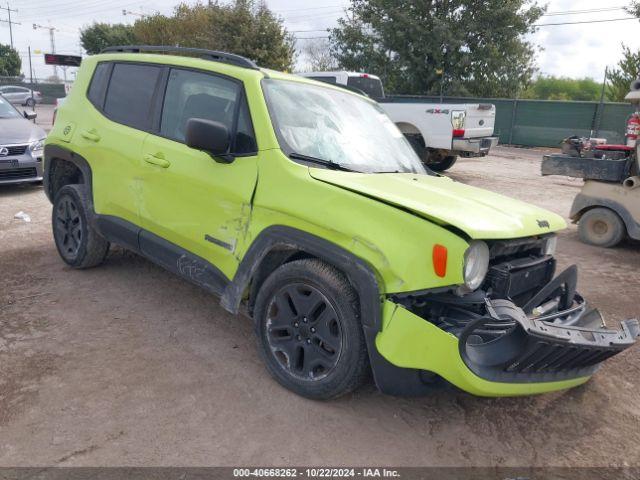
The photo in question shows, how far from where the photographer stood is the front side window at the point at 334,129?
3.33 meters

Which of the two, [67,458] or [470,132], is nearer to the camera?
[67,458]

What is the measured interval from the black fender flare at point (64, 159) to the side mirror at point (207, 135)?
5.61ft

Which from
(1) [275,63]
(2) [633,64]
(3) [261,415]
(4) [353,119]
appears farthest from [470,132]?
(2) [633,64]

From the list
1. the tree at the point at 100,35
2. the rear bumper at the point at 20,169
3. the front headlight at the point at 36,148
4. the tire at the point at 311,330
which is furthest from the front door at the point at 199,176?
the tree at the point at 100,35

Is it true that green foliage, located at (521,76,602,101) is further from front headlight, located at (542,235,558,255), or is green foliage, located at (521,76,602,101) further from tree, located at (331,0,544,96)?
front headlight, located at (542,235,558,255)

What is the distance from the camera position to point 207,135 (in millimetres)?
3125

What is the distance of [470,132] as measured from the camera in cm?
1134

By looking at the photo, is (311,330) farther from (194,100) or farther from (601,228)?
(601,228)

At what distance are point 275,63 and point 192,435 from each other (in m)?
22.9

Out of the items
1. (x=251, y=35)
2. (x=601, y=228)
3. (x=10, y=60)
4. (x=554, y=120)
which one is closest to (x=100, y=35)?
(x=10, y=60)

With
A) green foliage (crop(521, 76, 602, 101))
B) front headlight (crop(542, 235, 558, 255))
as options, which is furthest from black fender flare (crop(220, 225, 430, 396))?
green foliage (crop(521, 76, 602, 101))

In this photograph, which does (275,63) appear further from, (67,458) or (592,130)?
(67,458)

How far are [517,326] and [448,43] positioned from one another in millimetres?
26189

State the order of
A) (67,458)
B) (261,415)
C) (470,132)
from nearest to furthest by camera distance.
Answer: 1. (67,458)
2. (261,415)
3. (470,132)
